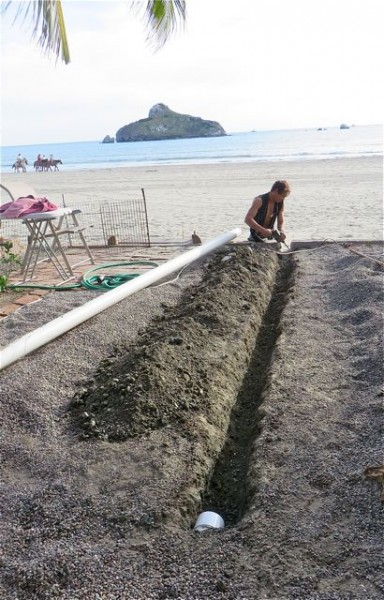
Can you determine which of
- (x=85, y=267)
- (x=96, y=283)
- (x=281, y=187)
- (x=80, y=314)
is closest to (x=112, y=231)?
(x=85, y=267)

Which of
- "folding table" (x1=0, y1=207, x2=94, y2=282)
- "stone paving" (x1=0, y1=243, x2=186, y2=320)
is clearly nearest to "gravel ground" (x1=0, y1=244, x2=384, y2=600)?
"stone paving" (x1=0, y1=243, x2=186, y2=320)

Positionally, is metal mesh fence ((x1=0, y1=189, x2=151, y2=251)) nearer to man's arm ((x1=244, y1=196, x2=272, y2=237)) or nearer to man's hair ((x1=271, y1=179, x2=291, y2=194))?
man's arm ((x1=244, y1=196, x2=272, y2=237))

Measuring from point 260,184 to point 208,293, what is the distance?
13.3 meters

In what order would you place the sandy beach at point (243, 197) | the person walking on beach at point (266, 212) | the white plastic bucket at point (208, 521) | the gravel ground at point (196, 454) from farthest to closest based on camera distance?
the sandy beach at point (243, 197), the person walking on beach at point (266, 212), the white plastic bucket at point (208, 521), the gravel ground at point (196, 454)

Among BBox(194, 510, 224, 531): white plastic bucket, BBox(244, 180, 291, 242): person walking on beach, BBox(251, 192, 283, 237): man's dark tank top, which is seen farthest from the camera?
BBox(251, 192, 283, 237): man's dark tank top

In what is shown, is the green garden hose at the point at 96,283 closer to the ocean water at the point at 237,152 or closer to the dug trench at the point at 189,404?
the dug trench at the point at 189,404

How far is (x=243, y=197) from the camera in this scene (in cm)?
1496

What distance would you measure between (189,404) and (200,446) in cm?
43

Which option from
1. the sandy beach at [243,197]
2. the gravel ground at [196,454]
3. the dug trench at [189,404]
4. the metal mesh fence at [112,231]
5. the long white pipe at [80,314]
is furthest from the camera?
the sandy beach at [243,197]

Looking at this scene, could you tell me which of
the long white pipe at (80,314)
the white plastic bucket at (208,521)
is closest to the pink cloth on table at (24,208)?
the long white pipe at (80,314)

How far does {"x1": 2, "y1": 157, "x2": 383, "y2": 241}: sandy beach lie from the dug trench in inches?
180

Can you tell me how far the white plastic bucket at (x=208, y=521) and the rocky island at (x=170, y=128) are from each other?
99724 millimetres

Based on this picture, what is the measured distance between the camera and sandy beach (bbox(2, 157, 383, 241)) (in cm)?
1017

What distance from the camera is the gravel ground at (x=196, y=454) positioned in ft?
7.42
